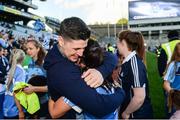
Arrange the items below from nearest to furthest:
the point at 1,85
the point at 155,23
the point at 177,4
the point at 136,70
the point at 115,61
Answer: the point at 115,61 < the point at 136,70 < the point at 1,85 < the point at 177,4 < the point at 155,23

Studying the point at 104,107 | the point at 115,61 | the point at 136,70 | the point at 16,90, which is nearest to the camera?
the point at 104,107

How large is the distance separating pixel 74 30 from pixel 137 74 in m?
1.83

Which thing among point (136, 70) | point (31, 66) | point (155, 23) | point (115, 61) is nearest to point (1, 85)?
point (31, 66)

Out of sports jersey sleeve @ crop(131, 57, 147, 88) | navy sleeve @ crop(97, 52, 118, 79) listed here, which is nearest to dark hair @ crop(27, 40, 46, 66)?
sports jersey sleeve @ crop(131, 57, 147, 88)

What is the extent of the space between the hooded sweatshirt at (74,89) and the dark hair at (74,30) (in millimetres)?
158

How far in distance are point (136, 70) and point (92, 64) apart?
1646mm

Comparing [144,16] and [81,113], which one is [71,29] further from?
[144,16]

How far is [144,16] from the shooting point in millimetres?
91438

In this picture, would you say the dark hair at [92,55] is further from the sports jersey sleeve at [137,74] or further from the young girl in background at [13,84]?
the young girl in background at [13,84]

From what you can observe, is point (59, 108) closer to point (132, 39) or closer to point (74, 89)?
point (74, 89)

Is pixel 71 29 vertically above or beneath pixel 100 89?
above

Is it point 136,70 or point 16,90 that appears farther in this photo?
point 16,90

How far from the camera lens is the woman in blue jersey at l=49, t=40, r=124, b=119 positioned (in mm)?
2482

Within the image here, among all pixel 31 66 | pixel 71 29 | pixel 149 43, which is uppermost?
pixel 71 29
